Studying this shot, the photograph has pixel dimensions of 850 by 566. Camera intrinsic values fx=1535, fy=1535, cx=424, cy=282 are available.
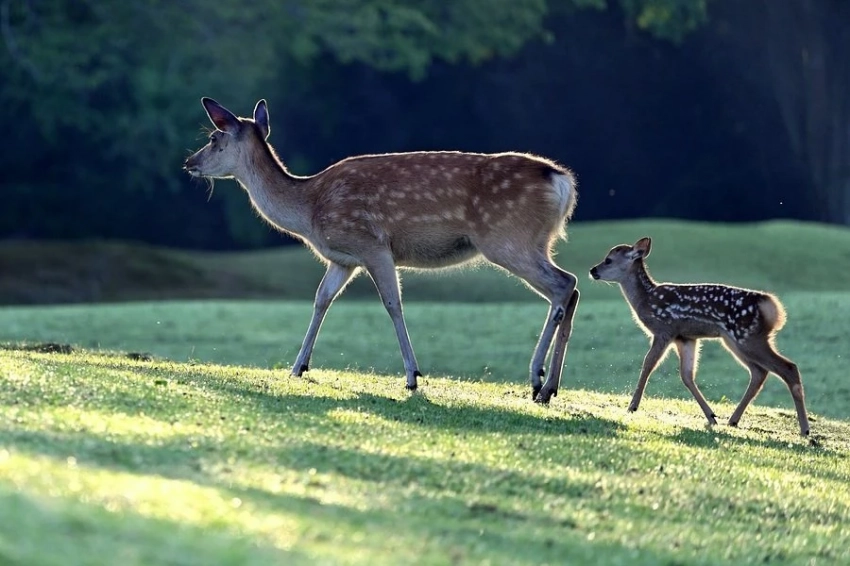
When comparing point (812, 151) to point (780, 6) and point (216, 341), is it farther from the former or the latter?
point (216, 341)

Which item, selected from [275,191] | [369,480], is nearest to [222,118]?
[275,191]

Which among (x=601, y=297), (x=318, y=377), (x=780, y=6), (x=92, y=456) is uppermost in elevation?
(x=780, y=6)

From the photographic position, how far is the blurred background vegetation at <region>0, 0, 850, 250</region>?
3459 centimetres

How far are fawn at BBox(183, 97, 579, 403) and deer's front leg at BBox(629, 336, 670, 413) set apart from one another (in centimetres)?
71

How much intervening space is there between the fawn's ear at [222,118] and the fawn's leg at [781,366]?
4418mm

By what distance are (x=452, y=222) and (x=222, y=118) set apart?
2.30 metres

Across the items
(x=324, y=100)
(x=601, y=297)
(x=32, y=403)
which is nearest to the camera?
(x=32, y=403)

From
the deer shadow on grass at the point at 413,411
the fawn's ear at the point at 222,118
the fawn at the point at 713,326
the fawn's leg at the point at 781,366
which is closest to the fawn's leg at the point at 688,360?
the fawn at the point at 713,326

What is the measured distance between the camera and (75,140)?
36.2m

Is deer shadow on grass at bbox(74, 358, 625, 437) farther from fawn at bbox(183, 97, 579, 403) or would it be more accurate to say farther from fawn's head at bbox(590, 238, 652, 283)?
fawn's head at bbox(590, 238, 652, 283)

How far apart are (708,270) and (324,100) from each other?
1475cm

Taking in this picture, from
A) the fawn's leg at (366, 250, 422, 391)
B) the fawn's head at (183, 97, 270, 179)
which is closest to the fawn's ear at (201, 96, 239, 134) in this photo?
the fawn's head at (183, 97, 270, 179)

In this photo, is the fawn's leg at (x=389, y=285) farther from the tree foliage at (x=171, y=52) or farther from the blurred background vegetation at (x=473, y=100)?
the blurred background vegetation at (x=473, y=100)

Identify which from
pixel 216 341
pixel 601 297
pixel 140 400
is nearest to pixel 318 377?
pixel 140 400
